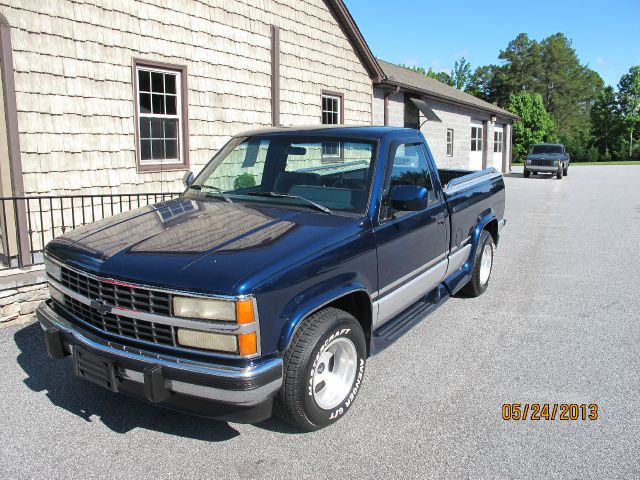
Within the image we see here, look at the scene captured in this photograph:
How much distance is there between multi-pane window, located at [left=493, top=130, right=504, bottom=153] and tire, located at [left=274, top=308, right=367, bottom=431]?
28864 millimetres

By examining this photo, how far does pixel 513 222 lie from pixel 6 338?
1072 cm

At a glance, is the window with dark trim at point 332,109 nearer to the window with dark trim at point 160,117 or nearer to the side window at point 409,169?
the window with dark trim at point 160,117

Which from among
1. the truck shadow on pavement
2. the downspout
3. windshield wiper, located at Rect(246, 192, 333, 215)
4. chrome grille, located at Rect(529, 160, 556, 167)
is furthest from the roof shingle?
the truck shadow on pavement

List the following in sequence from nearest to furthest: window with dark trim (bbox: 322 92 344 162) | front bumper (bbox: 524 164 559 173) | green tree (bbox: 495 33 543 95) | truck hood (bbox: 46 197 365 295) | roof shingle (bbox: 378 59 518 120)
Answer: truck hood (bbox: 46 197 365 295) → window with dark trim (bbox: 322 92 344 162) → roof shingle (bbox: 378 59 518 120) → front bumper (bbox: 524 164 559 173) → green tree (bbox: 495 33 543 95)

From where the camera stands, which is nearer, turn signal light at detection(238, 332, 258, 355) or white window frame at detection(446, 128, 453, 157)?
turn signal light at detection(238, 332, 258, 355)

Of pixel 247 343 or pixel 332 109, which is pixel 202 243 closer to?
pixel 247 343

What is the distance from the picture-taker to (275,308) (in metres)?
3.00

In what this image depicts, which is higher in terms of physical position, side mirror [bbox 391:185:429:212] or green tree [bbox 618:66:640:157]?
green tree [bbox 618:66:640:157]

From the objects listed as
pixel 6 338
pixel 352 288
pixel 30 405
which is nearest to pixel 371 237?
pixel 352 288

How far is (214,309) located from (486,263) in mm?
4496

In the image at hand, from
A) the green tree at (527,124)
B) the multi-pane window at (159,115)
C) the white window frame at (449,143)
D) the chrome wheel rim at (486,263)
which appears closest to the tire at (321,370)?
the chrome wheel rim at (486,263)

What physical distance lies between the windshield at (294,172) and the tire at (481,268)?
7.71 ft

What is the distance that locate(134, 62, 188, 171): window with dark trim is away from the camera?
8.56 meters

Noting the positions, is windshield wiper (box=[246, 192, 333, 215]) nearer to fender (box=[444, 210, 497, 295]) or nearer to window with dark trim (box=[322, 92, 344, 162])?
fender (box=[444, 210, 497, 295])
